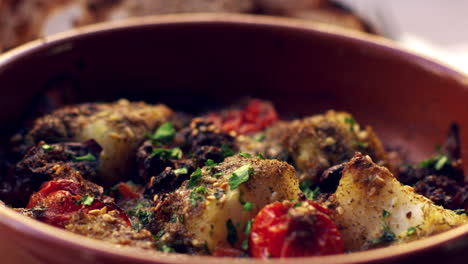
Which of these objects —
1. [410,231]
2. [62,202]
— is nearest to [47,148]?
[62,202]

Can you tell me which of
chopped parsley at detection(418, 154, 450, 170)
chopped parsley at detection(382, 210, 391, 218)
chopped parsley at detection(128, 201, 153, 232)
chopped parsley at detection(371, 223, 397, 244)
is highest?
chopped parsley at detection(418, 154, 450, 170)

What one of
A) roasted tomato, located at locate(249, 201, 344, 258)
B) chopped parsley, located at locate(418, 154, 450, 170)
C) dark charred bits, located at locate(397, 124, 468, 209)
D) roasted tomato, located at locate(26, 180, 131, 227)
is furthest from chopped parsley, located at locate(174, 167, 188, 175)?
chopped parsley, located at locate(418, 154, 450, 170)

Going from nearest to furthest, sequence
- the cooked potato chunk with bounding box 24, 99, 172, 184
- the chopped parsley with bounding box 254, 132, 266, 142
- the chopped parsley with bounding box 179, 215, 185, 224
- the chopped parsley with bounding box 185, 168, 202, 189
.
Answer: the chopped parsley with bounding box 179, 215, 185, 224, the chopped parsley with bounding box 185, 168, 202, 189, the cooked potato chunk with bounding box 24, 99, 172, 184, the chopped parsley with bounding box 254, 132, 266, 142

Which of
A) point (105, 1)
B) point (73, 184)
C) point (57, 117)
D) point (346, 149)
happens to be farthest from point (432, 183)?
point (105, 1)

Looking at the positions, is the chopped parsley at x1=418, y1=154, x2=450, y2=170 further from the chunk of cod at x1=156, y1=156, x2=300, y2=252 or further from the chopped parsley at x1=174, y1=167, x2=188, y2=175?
the chopped parsley at x1=174, y1=167, x2=188, y2=175

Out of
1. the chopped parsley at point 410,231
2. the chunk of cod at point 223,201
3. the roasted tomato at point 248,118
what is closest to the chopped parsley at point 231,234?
the chunk of cod at point 223,201

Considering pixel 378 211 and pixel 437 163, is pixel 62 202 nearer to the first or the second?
pixel 378 211
